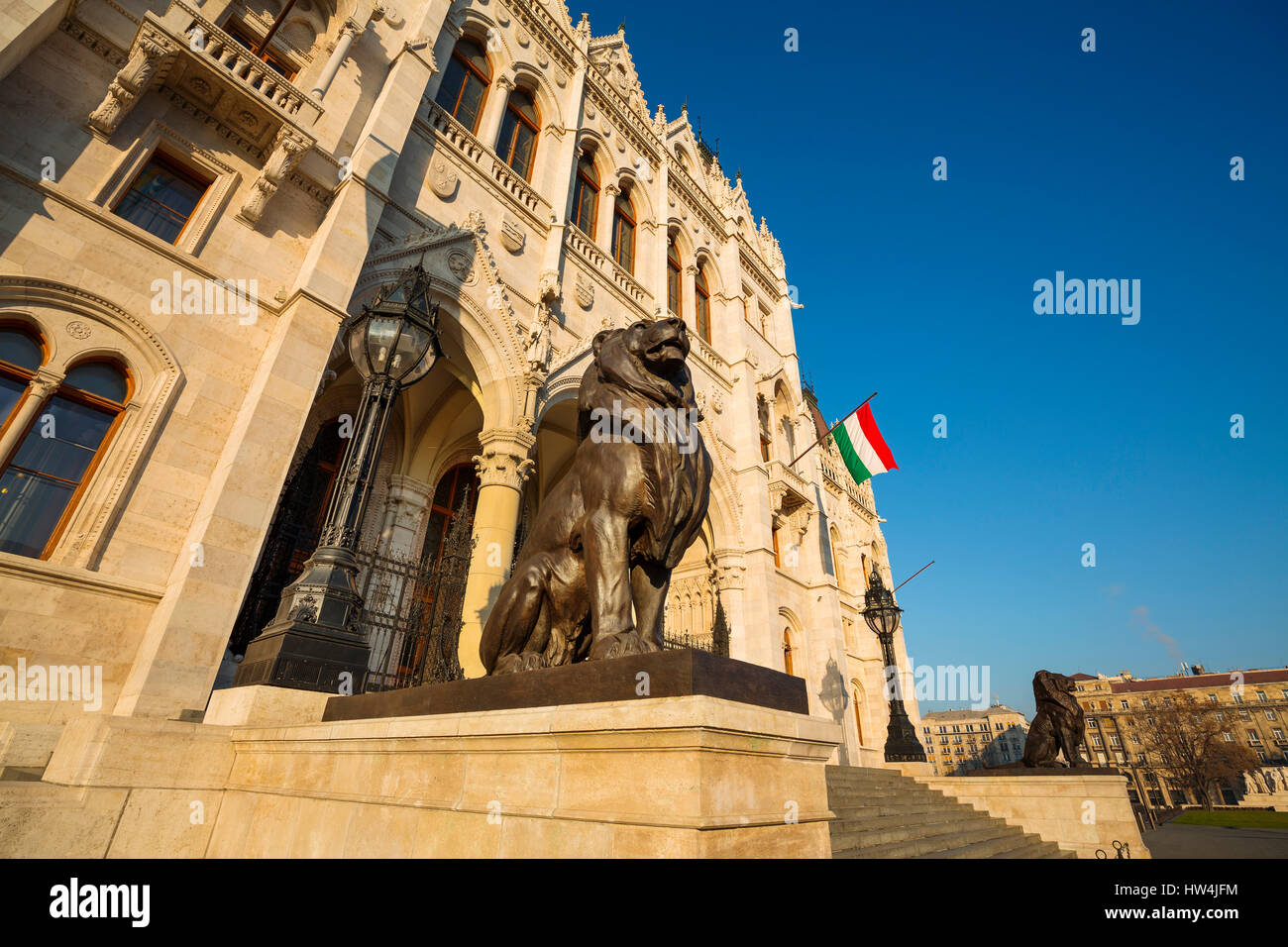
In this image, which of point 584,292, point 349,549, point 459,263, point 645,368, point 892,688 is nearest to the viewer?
point 645,368

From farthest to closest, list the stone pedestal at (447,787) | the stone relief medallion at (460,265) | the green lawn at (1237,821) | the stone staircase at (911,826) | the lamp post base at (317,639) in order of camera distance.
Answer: the green lawn at (1237,821) < the stone relief medallion at (460,265) < the stone staircase at (911,826) < the lamp post base at (317,639) < the stone pedestal at (447,787)

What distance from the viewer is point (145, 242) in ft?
20.2

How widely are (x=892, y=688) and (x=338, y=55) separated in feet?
52.3

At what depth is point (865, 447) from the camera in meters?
15.6

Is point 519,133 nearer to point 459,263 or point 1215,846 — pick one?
point 459,263

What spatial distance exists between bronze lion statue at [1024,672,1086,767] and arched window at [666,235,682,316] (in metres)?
12.2

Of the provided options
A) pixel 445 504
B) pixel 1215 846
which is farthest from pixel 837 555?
pixel 445 504

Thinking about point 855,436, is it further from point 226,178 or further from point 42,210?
point 42,210

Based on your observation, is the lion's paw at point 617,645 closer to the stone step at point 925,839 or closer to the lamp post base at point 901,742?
the stone step at point 925,839

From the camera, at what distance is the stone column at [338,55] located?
7891mm

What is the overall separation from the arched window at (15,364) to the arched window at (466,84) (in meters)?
7.74

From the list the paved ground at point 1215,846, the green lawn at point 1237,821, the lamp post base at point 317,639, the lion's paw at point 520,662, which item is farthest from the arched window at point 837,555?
the lion's paw at point 520,662
